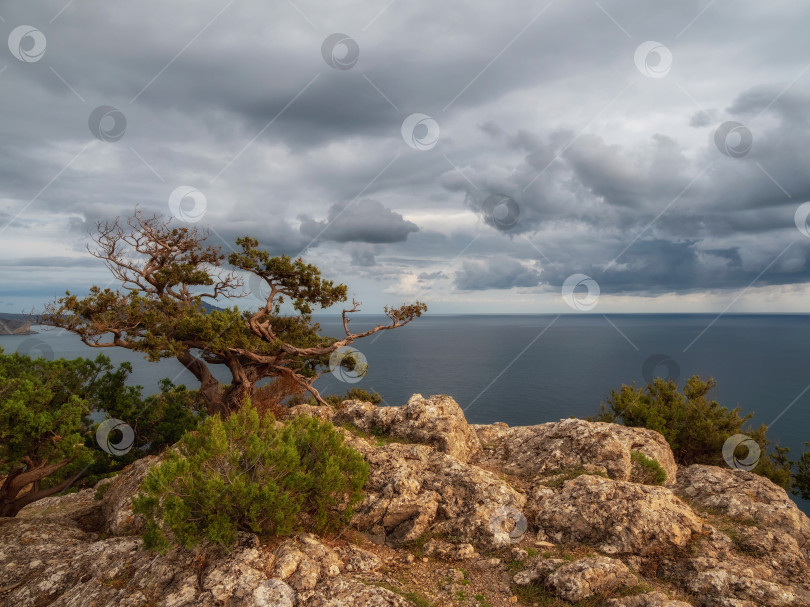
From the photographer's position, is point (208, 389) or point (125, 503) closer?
point (125, 503)

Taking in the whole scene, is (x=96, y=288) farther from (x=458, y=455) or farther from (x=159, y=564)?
(x=458, y=455)

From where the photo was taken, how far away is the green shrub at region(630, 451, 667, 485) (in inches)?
575

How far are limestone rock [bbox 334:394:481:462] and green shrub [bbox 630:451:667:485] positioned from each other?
555 centimetres

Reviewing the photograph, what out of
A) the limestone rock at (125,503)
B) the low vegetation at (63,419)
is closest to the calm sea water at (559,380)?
the low vegetation at (63,419)

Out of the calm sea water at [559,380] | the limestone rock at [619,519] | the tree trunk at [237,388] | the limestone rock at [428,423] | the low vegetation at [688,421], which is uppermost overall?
the tree trunk at [237,388]

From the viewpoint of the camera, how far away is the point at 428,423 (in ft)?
56.6

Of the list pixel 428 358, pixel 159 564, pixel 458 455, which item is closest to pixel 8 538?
pixel 159 564

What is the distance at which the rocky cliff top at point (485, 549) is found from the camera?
29.9ft

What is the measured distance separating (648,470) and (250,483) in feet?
41.4

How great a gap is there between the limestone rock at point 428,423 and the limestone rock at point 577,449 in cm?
111

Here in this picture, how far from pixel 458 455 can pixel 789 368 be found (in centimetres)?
19190

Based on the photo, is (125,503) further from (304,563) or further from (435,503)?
(435,503)

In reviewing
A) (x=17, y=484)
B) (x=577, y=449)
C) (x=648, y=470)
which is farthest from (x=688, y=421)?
(x=17, y=484)

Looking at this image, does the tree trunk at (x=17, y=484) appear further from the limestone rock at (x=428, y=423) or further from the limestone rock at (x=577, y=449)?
the limestone rock at (x=577, y=449)
